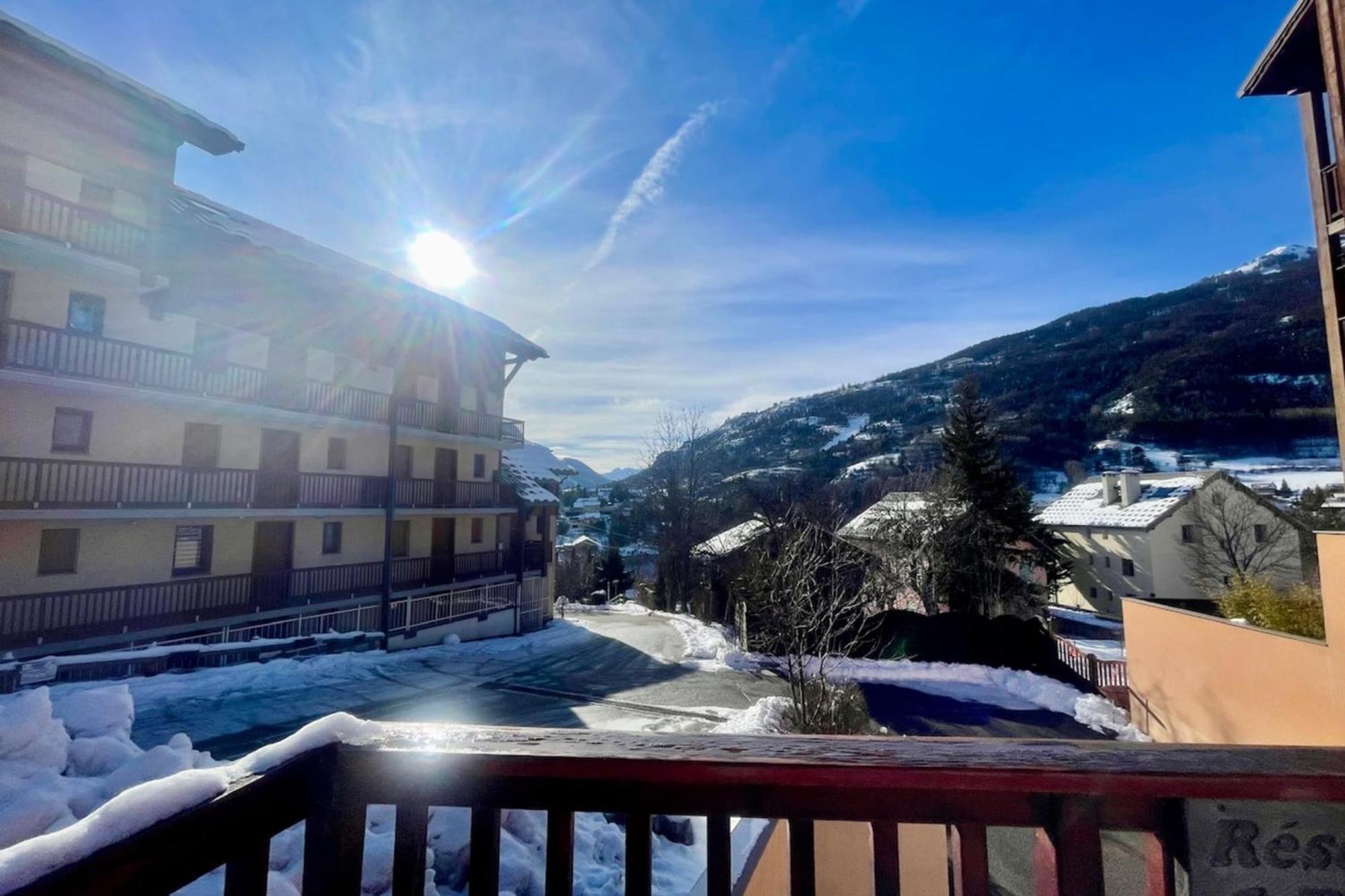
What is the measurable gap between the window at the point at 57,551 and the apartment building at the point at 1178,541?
31430 mm

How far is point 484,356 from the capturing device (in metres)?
20.0

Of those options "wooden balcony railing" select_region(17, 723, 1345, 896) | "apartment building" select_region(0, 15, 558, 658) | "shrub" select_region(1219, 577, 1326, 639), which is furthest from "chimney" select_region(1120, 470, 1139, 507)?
"wooden balcony railing" select_region(17, 723, 1345, 896)

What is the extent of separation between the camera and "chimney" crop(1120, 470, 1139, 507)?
28.4 m

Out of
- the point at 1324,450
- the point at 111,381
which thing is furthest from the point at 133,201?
the point at 1324,450

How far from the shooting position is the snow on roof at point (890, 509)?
1864 cm

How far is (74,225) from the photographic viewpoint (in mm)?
9984

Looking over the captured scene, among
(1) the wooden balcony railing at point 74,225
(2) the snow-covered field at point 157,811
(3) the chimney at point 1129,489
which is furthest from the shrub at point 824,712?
(3) the chimney at point 1129,489

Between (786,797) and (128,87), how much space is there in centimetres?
1551

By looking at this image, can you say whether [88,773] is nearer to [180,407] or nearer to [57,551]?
[57,551]

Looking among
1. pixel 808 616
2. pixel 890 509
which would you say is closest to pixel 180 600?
pixel 808 616

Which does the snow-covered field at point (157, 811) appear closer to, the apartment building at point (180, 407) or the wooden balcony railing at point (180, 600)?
the wooden balcony railing at point (180, 600)

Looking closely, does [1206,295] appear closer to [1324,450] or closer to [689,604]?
[1324,450]

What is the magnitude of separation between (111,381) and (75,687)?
509 centimetres

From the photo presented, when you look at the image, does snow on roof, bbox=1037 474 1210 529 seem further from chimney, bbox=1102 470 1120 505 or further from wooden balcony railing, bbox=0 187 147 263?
wooden balcony railing, bbox=0 187 147 263
